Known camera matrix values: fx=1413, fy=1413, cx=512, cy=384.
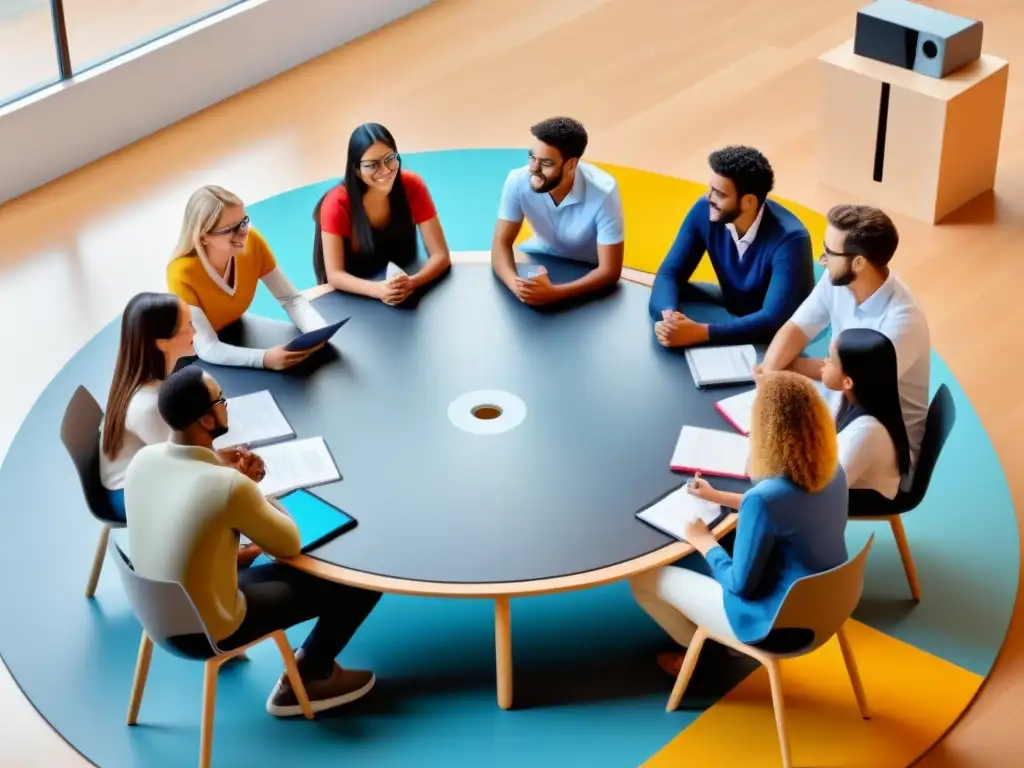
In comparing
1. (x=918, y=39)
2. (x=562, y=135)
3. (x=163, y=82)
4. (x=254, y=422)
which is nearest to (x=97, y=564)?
(x=254, y=422)

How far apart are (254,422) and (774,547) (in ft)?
5.83

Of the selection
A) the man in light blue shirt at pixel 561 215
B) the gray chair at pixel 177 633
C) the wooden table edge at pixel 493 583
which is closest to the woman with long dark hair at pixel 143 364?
the gray chair at pixel 177 633

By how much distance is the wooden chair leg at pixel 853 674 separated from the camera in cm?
438

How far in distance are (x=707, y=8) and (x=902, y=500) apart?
5207 millimetres

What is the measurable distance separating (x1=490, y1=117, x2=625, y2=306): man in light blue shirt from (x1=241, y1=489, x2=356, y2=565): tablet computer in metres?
1.32

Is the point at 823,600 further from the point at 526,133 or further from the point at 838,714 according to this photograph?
the point at 526,133

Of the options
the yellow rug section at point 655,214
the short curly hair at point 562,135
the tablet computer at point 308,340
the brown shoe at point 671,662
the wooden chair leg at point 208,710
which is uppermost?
the short curly hair at point 562,135

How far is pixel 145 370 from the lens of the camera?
449 centimetres

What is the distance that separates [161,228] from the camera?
723 centimetres

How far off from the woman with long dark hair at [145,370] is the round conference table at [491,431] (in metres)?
0.38

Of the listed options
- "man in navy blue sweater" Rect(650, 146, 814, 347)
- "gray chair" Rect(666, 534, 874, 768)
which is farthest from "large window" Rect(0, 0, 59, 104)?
"gray chair" Rect(666, 534, 874, 768)

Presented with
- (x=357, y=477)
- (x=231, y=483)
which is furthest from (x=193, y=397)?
(x=357, y=477)

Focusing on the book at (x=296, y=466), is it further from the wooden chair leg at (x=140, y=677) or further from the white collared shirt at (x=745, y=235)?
the white collared shirt at (x=745, y=235)

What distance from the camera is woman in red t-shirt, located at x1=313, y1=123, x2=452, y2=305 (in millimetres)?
5336
